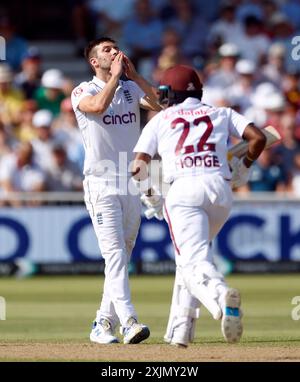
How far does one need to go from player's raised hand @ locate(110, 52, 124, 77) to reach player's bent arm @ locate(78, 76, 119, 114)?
53 mm

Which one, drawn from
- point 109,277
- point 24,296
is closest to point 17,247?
point 24,296

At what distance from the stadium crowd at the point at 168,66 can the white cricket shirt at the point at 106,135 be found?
7343mm

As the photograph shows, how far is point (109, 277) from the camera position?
10.0 m

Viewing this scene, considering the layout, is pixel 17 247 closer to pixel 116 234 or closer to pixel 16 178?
pixel 16 178

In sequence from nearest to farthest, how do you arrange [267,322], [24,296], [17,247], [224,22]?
[267,322] < [24,296] < [17,247] < [224,22]

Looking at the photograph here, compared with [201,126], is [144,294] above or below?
below

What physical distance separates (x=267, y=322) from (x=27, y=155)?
23.0 feet

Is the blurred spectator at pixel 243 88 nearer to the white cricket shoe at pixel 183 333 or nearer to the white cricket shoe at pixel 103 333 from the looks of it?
the white cricket shoe at pixel 103 333

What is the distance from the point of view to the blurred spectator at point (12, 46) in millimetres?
21250

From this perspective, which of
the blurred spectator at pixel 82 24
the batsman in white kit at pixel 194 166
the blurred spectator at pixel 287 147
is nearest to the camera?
the batsman in white kit at pixel 194 166

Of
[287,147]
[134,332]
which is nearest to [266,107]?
[287,147]

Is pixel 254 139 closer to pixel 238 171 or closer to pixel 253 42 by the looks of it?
pixel 238 171

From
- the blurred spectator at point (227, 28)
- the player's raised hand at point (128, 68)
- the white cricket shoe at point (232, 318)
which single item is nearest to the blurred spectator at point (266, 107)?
the blurred spectator at point (227, 28)

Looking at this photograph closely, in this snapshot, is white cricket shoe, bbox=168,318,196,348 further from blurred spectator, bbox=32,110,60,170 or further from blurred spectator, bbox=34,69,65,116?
blurred spectator, bbox=34,69,65,116
